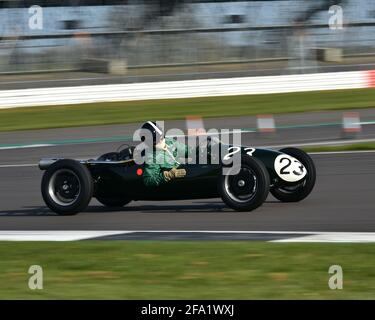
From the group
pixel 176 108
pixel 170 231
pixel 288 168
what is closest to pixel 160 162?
pixel 170 231

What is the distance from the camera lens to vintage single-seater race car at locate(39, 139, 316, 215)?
9453mm

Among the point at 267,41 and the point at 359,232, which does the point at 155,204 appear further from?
the point at 267,41

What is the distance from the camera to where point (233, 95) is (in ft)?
80.1

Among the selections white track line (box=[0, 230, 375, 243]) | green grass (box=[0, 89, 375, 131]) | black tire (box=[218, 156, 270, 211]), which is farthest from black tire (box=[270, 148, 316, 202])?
green grass (box=[0, 89, 375, 131])

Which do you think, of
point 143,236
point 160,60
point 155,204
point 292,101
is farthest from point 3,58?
point 143,236

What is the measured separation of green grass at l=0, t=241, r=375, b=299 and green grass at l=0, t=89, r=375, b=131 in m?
13.2

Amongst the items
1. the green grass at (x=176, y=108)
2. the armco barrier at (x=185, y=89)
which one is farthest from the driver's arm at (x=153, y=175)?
the armco barrier at (x=185, y=89)

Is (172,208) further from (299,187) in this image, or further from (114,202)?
(299,187)

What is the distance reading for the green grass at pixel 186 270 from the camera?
6352mm

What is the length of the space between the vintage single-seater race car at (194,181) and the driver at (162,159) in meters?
0.07

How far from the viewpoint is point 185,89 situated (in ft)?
79.8

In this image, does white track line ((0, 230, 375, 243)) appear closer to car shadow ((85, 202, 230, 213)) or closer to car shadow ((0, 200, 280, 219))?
car shadow ((0, 200, 280, 219))

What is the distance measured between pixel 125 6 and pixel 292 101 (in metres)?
8.56

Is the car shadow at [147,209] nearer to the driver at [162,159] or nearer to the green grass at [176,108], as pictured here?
the driver at [162,159]
